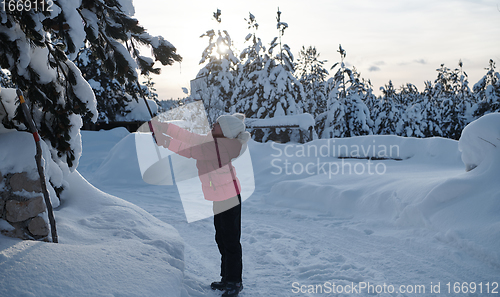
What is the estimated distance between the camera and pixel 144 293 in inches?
92.4

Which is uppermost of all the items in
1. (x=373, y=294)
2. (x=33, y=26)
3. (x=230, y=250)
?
(x=33, y=26)

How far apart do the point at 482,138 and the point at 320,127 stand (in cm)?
1880

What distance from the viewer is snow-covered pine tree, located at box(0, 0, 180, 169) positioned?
293cm

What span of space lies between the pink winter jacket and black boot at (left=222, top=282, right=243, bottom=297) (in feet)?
2.74

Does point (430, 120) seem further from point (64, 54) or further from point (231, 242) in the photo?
point (64, 54)

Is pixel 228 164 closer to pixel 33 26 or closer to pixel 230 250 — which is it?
pixel 230 250

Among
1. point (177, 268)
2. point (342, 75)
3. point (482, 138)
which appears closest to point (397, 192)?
point (482, 138)

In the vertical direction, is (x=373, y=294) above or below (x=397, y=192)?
below

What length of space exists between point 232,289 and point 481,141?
4.62 meters

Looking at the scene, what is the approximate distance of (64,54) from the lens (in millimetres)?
3506

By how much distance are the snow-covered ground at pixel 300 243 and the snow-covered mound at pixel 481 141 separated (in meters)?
0.03
